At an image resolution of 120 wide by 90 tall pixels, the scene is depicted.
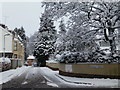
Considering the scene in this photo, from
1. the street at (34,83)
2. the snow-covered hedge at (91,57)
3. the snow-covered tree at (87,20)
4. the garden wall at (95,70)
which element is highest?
the snow-covered tree at (87,20)

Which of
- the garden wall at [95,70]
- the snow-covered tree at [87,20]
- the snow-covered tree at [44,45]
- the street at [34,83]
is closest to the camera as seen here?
the street at [34,83]

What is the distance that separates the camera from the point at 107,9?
2403 centimetres

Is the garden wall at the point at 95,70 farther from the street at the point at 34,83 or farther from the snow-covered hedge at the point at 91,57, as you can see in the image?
the street at the point at 34,83

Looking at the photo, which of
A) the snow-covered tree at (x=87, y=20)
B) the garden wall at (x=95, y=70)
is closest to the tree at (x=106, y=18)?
the snow-covered tree at (x=87, y=20)

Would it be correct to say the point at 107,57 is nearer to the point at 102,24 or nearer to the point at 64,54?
the point at 102,24

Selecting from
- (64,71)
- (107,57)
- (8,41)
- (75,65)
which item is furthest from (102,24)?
(8,41)

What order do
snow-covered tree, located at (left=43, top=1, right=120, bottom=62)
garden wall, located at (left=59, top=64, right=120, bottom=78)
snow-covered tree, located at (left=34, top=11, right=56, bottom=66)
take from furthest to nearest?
snow-covered tree, located at (left=34, top=11, right=56, bottom=66), snow-covered tree, located at (left=43, top=1, right=120, bottom=62), garden wall, located at (left=59, top=64, right=120, bottom=78)

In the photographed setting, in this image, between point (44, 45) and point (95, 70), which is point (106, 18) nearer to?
point (95, 70)

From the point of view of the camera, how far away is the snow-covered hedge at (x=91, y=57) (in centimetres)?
2408

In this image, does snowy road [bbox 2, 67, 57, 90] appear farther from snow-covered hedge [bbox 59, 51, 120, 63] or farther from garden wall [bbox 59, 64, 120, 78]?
snow-covered hedge [bbox 59, 51, 120, 63]

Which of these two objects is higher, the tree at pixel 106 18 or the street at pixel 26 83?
the tree at pixel 106 18

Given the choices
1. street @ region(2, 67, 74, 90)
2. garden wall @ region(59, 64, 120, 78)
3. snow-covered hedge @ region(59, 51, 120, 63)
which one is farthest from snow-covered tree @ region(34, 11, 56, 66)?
street @ region(2, 67, 74, 90)

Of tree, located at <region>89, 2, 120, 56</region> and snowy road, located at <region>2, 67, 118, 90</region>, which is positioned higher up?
tree, located at <region>89, 2, 120, 56</region>

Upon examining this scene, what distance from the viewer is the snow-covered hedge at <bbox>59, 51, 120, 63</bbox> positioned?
24.1 m
